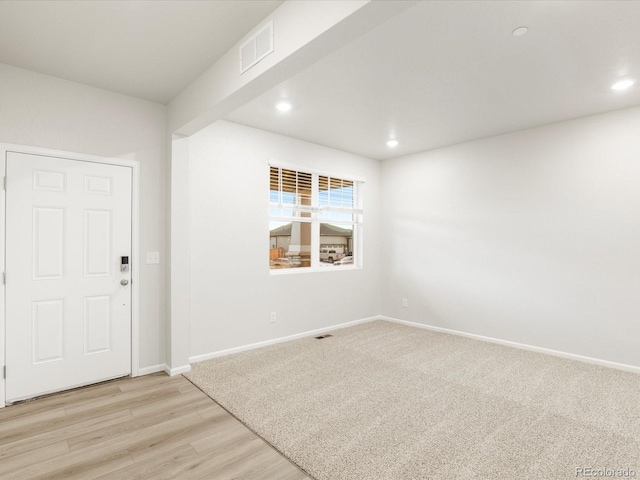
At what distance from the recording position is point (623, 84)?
3.04 metres

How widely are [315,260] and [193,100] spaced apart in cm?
280

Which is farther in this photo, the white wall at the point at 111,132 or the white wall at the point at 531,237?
the white wall at the point at 531,237

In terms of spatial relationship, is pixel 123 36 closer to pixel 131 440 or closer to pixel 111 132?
A: pixel 111 132

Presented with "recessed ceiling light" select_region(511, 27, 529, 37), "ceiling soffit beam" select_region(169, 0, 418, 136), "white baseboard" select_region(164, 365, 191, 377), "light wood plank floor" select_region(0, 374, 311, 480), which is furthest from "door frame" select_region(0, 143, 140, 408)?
"recessed ceiling light" select_region(511, 27, 529, 37)

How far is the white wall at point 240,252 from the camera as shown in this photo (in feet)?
12.5

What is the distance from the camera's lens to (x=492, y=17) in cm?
214

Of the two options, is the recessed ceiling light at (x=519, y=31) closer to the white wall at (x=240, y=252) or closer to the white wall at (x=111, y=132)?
the white wall at (x=240, y=252)

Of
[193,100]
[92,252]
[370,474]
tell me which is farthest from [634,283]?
[92,252]

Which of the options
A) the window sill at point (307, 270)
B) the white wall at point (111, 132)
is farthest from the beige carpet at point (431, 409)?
the window sill at point (307, 270)

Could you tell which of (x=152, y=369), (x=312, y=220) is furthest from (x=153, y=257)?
(x=312, y=220)

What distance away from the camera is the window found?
464cm

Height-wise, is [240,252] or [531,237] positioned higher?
[531,237]

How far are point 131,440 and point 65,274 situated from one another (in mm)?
1613

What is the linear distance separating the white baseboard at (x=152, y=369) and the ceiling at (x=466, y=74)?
2.83 meters
